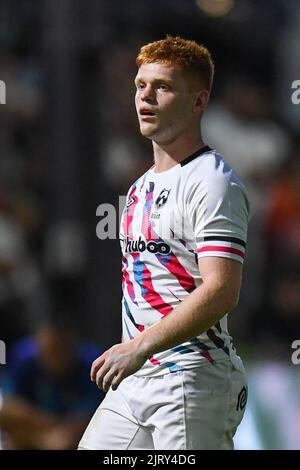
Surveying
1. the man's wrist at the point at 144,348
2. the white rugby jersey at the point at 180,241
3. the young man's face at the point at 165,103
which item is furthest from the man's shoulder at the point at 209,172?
the man's wrist at the point at 144,348

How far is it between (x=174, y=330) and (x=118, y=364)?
0.76 ft

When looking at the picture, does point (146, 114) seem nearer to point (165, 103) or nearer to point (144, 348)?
point (165, 103)

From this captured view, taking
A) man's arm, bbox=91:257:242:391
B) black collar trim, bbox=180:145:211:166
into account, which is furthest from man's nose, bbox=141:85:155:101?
man's arm, bbox=91:257:242:391

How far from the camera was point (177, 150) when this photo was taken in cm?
491

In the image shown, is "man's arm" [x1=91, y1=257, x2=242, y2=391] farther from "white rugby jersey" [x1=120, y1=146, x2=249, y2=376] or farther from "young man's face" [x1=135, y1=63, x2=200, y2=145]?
"young man's face" [x1=135, y1=63, x2=200, y2=145]

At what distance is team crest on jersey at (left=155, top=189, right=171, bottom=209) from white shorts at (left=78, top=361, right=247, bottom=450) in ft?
2.08

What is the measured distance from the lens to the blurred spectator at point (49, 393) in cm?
766

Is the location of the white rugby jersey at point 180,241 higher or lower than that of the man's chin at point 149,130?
lower

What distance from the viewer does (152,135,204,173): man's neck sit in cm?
490

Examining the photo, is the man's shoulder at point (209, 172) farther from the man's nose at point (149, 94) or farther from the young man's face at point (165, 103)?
the man's nose at point (149, 94)

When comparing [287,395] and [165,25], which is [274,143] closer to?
[165,25]

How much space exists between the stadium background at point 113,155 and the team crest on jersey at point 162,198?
336 cm

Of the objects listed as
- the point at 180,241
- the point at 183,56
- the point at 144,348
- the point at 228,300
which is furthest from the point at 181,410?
the point at 183,56
